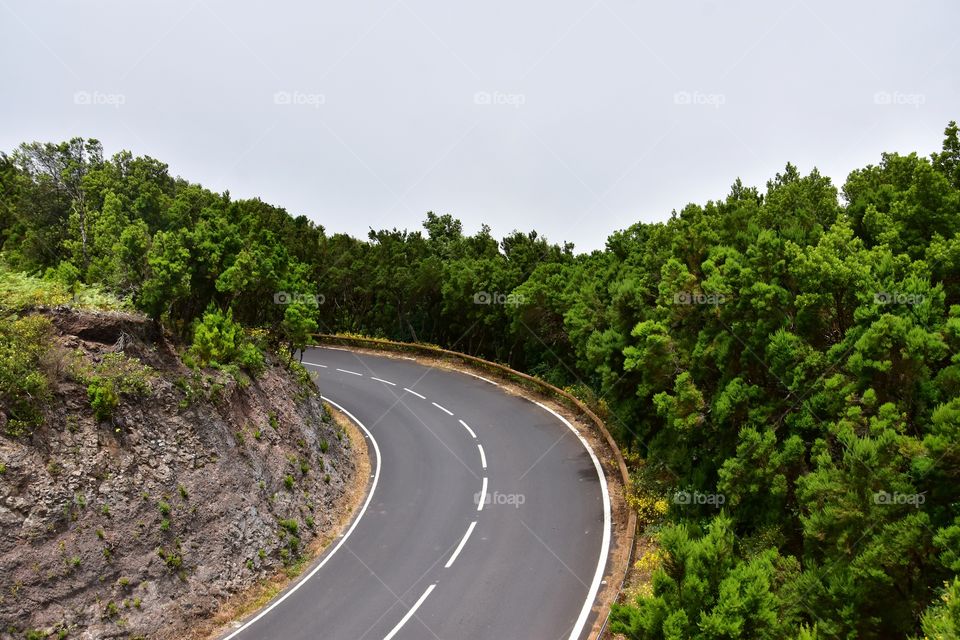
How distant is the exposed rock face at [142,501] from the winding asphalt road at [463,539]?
1.60m

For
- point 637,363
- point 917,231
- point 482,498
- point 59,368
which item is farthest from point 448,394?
point 917,231

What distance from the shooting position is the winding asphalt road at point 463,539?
1359cm

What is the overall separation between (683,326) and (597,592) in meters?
8.94

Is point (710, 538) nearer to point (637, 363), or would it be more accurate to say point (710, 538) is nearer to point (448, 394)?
point (637, 363)

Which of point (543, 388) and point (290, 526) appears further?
point (543, 388)
